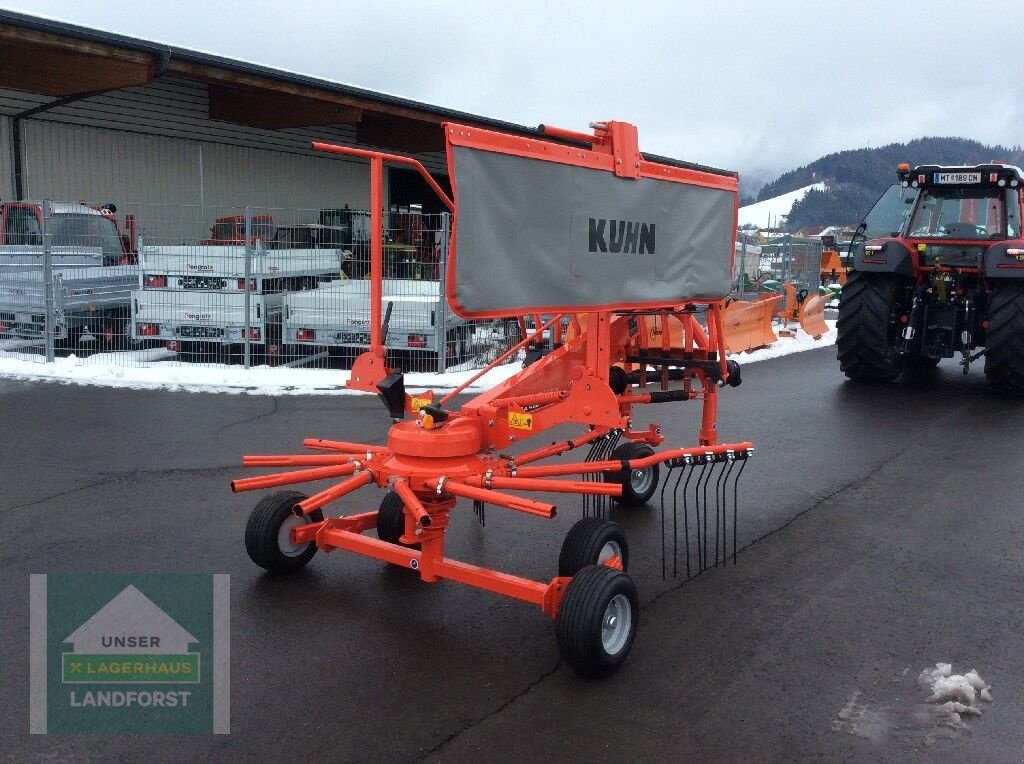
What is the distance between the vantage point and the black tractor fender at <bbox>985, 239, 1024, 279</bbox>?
10784mm

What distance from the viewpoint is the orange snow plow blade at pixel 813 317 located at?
58.2ft

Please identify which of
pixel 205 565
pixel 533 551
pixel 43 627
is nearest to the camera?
pixel 43 627

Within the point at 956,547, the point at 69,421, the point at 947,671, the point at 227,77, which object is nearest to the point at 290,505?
the point at 947,671

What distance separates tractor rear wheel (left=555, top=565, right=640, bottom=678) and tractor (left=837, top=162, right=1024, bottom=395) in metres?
8.69

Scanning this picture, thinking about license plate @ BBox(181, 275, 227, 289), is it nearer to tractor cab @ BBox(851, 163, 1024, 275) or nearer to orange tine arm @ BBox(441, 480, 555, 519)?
tractor cab @ BBox(851, 163, 1024, 275)

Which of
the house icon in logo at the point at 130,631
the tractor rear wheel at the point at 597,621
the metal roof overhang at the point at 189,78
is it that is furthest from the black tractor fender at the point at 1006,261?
the metal roof overhang at the point at 189,78

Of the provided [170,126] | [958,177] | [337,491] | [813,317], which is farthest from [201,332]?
[813,317]

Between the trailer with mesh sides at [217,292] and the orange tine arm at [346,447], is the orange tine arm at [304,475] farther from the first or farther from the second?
the trailer with mesh sides at [217,292]

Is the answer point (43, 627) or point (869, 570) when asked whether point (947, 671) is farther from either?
point (43, 627)

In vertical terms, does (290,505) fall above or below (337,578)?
above

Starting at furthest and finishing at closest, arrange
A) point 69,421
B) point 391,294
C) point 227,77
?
1. point 227,77
2. point 391,294
3. point 69,421

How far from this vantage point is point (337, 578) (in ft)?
16.6

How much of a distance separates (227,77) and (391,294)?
19.2 feet

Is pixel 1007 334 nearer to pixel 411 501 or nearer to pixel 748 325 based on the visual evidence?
pixel 748 325
